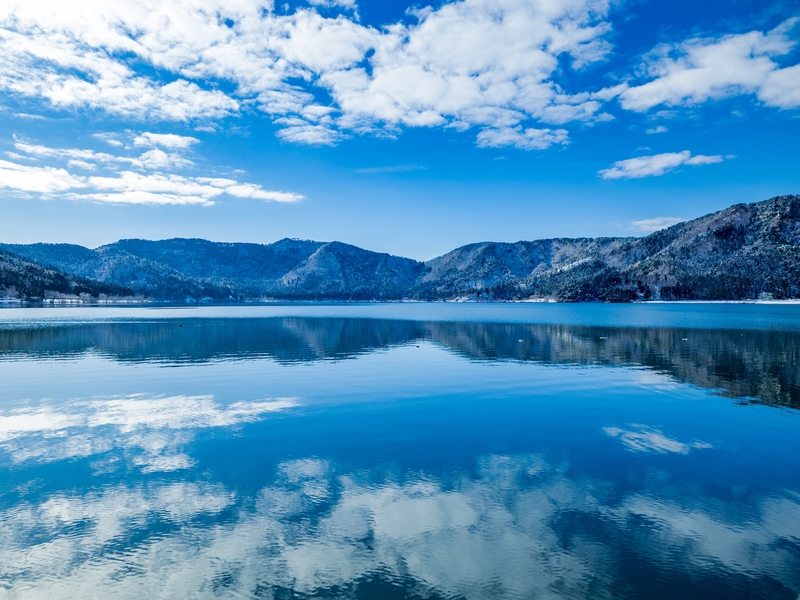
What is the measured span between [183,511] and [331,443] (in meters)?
9.96

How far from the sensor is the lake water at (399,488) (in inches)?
568

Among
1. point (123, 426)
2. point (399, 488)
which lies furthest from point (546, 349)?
point (123, 426)

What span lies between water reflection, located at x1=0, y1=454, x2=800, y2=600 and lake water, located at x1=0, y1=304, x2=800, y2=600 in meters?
0.08

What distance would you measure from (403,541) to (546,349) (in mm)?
62821

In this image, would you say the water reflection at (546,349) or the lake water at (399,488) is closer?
the lake water at (399,488)

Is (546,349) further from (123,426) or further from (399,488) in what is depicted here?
(123,426)

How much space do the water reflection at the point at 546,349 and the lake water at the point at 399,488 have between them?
3.03 metres

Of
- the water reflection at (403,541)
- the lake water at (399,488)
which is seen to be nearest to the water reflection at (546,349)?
the lake water at (399,488)

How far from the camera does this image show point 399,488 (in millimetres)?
21000

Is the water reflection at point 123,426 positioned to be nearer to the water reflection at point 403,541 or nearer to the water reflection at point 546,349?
the water reflection at point 403,541

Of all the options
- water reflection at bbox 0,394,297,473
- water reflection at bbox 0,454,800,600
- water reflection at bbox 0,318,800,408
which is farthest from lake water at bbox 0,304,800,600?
water reflection at bbox 0,318,800,408

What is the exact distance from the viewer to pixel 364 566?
1486 centimetres

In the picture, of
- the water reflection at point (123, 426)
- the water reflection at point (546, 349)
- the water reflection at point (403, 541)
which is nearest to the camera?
the water reflection at point (403, 541)

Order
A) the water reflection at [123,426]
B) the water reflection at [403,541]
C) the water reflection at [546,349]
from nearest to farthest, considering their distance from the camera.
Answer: the water reflection at [403,541], the water reflection at [123,426], the water reflection at [546,349]
